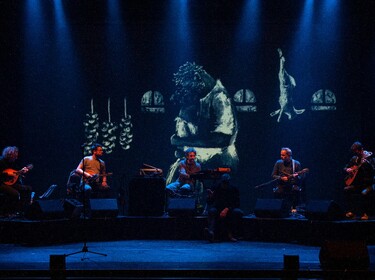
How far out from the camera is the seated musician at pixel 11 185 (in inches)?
413

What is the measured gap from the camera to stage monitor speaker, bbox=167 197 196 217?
1055cm

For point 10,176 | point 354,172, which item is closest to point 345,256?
point 354,172

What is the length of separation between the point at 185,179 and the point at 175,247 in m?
2.48

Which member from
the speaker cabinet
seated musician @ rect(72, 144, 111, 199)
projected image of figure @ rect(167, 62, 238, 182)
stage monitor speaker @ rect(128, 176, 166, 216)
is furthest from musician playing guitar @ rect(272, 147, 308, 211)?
Answer: the speaker cabinet

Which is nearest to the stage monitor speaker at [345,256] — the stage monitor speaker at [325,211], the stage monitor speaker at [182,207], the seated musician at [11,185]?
the stage monitor speaker at [325,211]

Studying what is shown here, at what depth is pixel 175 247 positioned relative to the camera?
9352mm

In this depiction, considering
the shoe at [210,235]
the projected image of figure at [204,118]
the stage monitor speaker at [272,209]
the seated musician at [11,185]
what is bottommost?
A: the shoe at [210,235]

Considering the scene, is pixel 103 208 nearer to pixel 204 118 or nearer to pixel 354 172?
pixel 204 118

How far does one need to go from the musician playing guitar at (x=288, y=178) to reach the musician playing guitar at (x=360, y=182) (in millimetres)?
1191

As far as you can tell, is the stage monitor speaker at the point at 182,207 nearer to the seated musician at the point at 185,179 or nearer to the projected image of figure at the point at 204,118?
the seated musician at the point at 185,179

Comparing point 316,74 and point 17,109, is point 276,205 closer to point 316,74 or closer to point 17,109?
point 316,74

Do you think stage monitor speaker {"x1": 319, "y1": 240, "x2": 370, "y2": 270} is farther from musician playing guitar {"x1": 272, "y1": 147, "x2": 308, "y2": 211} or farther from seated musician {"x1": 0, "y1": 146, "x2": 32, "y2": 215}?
seated musician {"x1": 0, "y1": 146, "x2": 32, "y2": 215}

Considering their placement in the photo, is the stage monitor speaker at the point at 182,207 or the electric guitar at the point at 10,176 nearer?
the stage monitor speaker at the point at 182,207

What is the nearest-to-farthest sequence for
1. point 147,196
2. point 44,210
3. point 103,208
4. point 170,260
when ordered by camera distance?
point 170,260
point 44,210
point 103,208
point 147,196
